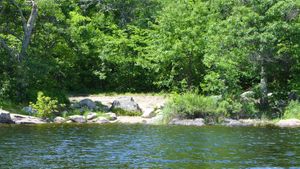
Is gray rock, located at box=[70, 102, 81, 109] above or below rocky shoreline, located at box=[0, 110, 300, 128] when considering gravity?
above

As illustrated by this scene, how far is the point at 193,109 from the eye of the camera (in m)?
35.5

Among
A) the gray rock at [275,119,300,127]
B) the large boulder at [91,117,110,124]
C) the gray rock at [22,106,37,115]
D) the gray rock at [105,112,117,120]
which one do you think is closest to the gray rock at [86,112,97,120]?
the large boulder at [91,117,110,124]

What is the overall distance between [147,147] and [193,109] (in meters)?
11.9

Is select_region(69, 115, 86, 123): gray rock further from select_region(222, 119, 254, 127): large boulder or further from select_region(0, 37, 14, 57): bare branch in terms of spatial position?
select_region(222, 119, 254, 127): large boulder

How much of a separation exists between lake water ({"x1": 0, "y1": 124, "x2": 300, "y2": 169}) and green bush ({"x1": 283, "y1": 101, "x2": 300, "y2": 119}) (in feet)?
14.5

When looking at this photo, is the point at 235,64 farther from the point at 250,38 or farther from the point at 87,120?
the point at 87,120

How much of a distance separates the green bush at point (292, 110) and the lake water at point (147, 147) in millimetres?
4423

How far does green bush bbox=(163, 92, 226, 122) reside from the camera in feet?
116

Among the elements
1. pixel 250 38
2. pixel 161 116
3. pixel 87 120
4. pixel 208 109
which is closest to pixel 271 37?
pixel 250 38

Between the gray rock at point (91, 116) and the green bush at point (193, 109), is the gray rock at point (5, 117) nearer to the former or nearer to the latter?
the gray rock at point (91, 116)

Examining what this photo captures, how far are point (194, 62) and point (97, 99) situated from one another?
840 cm

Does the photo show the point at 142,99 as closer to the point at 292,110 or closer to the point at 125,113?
the point at 125,113

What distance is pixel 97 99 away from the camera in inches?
1742

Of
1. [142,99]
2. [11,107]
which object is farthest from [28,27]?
[142,99]
